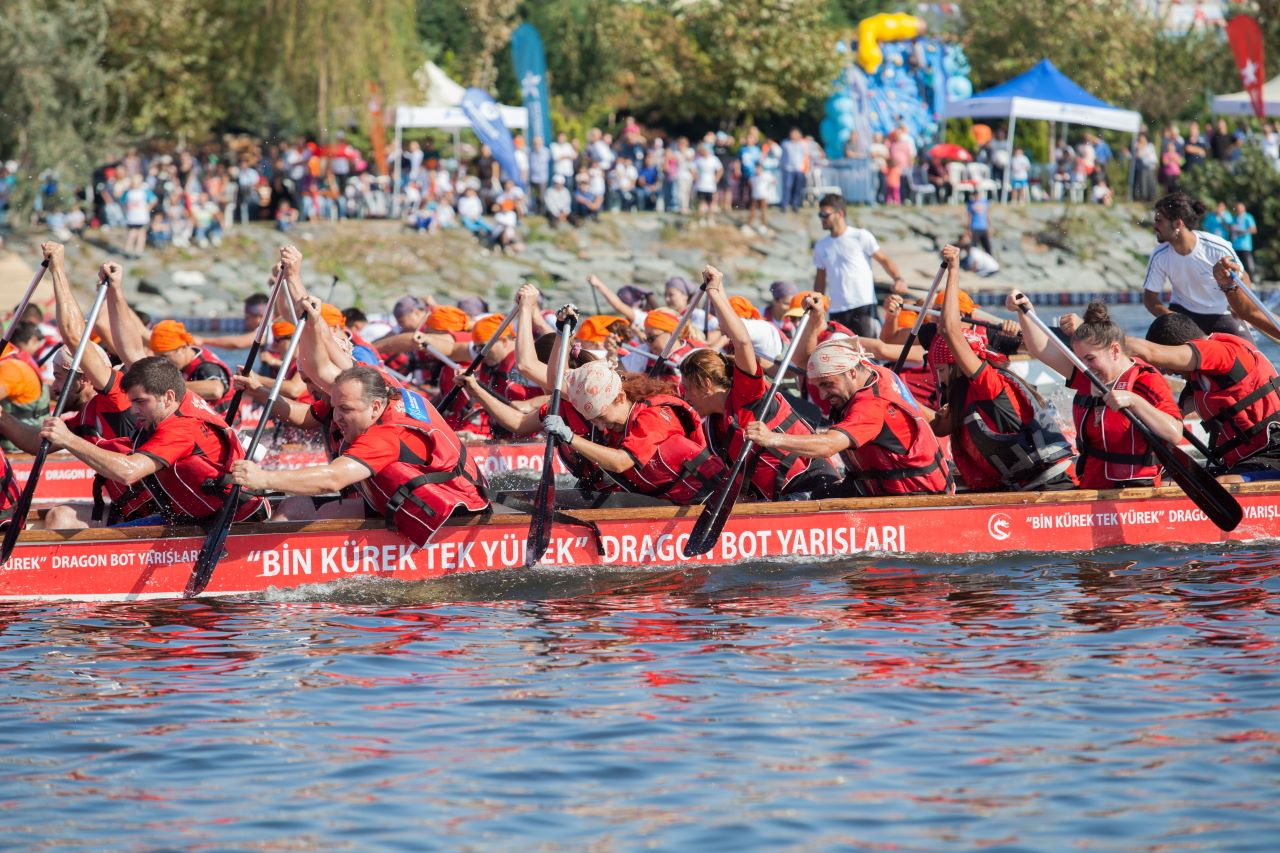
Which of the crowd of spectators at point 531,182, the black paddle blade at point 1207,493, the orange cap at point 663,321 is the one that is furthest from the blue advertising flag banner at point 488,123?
the black paddle blade at point 1207,493

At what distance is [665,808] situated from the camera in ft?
22.7

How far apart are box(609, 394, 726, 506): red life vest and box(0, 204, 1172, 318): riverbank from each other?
2125 centimetres

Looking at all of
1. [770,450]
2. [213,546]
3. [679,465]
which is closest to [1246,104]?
[770,450]

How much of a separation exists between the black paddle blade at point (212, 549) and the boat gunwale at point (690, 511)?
132mm

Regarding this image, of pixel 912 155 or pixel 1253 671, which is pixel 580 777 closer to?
pixel 1253 671

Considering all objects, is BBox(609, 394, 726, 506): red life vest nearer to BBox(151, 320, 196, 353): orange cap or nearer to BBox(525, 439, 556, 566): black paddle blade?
BBox(525, 439, 556, 566): black paddle blade

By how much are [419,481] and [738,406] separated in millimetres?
2052

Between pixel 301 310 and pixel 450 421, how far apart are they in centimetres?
558

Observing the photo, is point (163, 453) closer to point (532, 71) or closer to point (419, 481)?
point (419, 481)

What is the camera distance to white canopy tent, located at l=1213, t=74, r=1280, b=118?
33.8 m

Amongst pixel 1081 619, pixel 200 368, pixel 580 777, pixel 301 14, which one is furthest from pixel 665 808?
pixel 301 14

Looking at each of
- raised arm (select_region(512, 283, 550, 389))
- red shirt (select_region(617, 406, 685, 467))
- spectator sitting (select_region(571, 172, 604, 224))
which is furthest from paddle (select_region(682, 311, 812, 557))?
spectator sitting (select_region(571, 172, 604, 224))

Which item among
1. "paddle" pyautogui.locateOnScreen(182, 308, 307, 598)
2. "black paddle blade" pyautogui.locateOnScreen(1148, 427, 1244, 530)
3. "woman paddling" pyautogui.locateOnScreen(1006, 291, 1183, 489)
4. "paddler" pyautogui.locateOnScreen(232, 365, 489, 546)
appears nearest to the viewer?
"paddler" pyautogui.locateOnScreen(232, 365, 489, 546)

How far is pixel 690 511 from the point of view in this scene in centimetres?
1080
